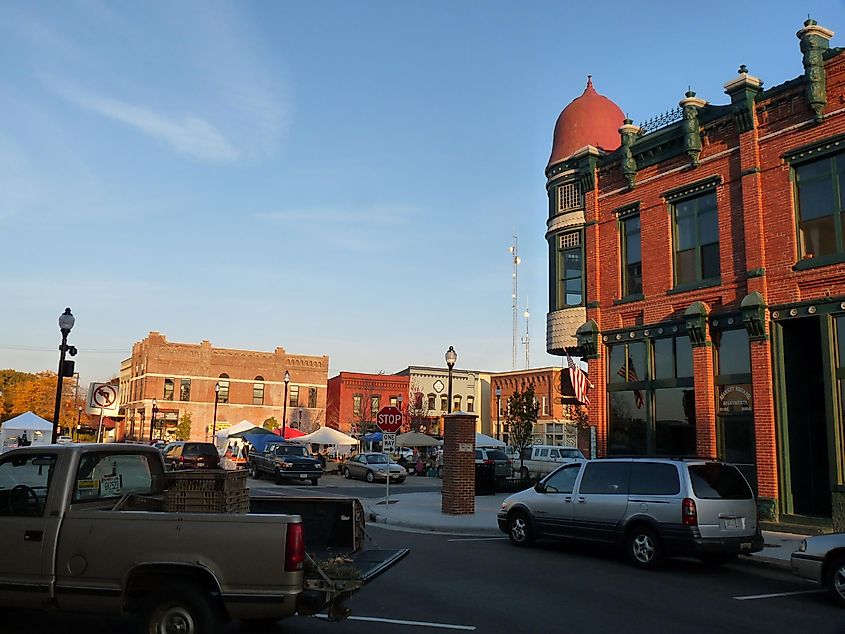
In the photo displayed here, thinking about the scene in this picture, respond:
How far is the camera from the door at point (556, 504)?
14070 mm

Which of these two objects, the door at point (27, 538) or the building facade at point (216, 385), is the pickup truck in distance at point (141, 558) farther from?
the building facade at point (216, 385)

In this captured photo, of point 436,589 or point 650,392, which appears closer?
point 436,589

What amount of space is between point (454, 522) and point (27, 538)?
12570mm

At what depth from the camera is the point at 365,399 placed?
247 ft

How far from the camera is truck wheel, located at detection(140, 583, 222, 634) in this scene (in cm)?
626

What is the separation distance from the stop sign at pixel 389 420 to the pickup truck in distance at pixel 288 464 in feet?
42.6

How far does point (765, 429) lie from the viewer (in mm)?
17328

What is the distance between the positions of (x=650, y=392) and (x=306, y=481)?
19.6m

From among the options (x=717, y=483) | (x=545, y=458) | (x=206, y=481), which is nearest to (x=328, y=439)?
(x=545, y=458)

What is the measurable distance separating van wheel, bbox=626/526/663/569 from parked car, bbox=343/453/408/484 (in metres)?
24.2

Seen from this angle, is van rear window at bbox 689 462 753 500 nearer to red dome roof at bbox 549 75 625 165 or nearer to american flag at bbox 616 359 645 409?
american flag at bbox 616 359 645 409

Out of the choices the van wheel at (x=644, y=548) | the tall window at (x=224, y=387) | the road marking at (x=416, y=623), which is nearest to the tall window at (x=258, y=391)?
the tall window at (x=224, y=387)

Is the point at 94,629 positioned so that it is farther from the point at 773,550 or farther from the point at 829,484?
the point at 829,484

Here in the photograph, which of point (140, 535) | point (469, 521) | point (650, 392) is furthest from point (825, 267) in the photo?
point (140, 535)
